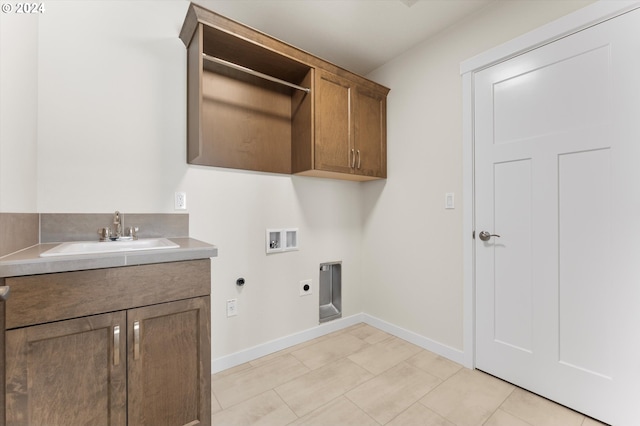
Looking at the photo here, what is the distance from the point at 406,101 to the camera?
241cm

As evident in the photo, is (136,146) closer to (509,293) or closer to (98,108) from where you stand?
(98,108)

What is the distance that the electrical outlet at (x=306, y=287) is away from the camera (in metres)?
2.38

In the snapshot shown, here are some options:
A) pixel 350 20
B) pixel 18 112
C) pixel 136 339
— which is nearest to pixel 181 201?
pixel 18 112

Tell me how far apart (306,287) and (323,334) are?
1.60 feet

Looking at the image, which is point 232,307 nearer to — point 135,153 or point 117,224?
point 117,224

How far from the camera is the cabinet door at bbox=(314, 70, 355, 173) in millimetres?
2086

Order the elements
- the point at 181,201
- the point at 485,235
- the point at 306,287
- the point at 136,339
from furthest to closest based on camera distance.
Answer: the point at 306,287
the point at 485,235
the point at 181,201
the point at 136,339

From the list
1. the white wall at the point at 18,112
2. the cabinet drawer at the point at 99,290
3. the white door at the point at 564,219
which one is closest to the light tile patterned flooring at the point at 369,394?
the white door at the point at 564,219

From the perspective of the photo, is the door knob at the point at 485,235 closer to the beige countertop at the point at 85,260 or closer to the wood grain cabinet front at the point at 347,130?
the wood grain cabinet front at the point at 347,130

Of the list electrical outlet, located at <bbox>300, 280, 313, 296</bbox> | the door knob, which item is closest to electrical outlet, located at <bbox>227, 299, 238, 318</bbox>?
electrical outlet, located at <bbox>300, 280, 313, 296</bbox>

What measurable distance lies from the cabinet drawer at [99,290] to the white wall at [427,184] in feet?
5.74

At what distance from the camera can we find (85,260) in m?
0.97

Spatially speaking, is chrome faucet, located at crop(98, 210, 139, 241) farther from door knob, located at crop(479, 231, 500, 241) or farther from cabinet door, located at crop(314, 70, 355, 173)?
door knob, located at crop(479, 231, 500, 241)

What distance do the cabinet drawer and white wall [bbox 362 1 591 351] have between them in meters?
1.75
